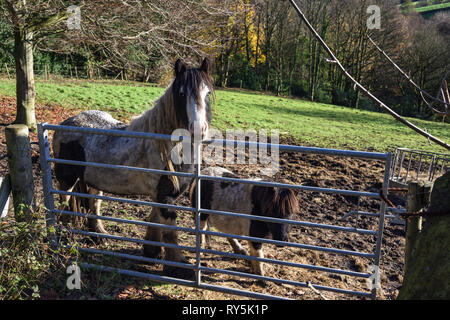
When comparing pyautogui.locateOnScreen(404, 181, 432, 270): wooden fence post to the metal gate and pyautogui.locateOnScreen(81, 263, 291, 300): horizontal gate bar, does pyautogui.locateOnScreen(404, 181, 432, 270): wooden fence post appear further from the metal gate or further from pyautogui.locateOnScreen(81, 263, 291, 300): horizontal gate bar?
the metal gate

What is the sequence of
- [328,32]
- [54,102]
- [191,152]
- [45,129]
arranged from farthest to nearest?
[328,32] < [54,102] < [191,152] < [45,129]

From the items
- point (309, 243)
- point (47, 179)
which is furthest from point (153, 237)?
point (309, 243)

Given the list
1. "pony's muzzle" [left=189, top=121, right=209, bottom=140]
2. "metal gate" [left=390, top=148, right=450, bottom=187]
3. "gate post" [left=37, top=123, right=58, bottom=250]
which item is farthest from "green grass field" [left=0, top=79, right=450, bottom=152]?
"gate post" [left=37, top=123, right=58, bottom=250]

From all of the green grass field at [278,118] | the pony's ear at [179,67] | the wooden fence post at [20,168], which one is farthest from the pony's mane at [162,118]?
the green grass field at [278,118]

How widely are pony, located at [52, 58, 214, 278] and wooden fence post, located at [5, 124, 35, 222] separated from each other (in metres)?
0.80

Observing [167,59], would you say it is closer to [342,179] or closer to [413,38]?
[342,179]

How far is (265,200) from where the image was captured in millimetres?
4285

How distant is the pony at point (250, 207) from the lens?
13.9ft

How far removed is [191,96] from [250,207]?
5.37 ft

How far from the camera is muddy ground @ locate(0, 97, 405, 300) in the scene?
150 inches

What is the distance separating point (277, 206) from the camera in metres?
4.24

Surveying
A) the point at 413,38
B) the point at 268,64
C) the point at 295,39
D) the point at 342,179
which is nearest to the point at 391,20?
the point at 413,38

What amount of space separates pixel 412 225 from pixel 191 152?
206 centimetres

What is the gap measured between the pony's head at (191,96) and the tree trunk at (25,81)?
768 centimetres
